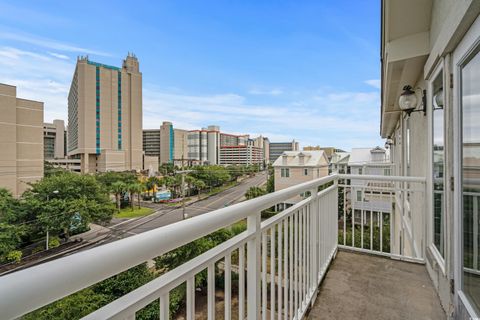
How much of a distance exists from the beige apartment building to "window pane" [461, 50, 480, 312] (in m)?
4.96

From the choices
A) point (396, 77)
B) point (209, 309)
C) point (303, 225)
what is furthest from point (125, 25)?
point (209, 309)

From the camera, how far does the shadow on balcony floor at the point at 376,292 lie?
187 cm

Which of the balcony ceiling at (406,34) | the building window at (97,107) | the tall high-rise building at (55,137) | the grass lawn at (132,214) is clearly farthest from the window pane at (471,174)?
the building window at (97,107)

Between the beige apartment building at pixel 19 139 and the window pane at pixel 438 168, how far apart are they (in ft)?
16.6

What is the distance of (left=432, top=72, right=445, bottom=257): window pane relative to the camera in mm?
2021

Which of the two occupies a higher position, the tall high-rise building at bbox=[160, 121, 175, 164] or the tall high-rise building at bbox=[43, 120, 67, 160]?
the tall high-rise building at bbox=[160, 121, 175, 164]

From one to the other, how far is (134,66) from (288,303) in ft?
68.3

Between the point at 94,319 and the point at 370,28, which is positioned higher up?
the point at 370,28

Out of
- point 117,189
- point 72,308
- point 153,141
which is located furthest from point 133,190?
point 153,141

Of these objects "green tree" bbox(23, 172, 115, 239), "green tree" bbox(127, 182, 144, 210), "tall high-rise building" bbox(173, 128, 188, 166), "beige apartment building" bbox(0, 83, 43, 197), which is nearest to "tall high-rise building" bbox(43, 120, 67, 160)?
"green tree" bbox(127, 182, 144, 210)

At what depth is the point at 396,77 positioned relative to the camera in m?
3.26

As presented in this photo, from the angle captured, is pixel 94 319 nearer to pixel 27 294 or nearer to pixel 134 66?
pixel 27 294

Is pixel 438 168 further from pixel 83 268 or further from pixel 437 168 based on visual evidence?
pixel 83 268

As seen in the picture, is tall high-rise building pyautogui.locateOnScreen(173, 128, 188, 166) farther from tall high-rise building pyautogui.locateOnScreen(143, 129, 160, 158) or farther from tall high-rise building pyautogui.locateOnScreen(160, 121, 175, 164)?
tall high-rise building pyautogui.locateOnScreen(143, 129, 160, 158)
